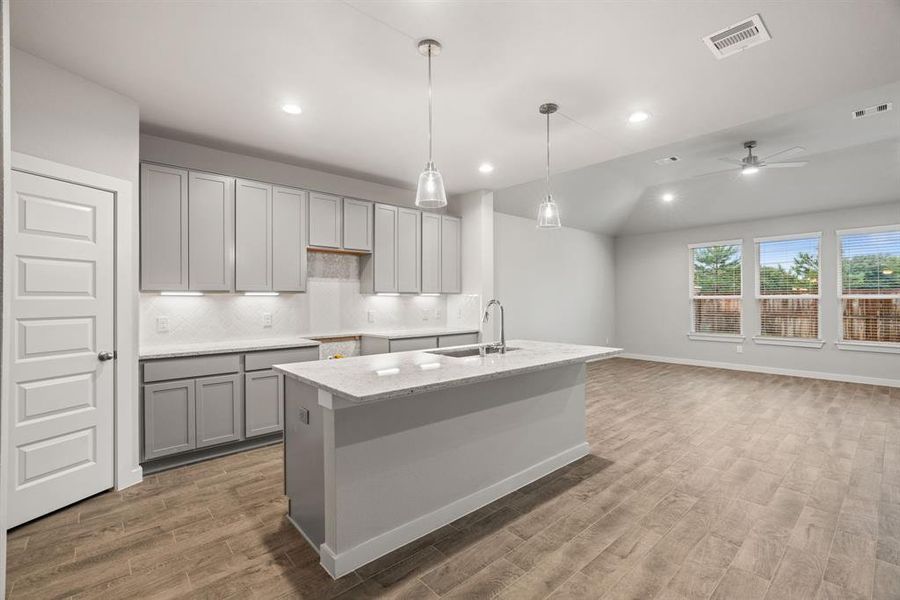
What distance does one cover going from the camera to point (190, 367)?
3338mm

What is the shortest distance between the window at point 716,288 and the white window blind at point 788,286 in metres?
0.36

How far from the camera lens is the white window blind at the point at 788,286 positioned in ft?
22.8

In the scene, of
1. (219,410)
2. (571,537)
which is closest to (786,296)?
(571,537)

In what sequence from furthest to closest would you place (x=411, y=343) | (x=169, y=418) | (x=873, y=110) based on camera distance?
(x=411, y=343) < (x=873, y=110) < (x=169, y=418)

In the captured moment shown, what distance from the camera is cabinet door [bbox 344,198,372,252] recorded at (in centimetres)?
464

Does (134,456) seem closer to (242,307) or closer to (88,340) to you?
(88,340)

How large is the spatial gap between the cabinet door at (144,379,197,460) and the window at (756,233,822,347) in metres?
8.60

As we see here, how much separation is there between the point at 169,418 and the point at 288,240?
1868 millimetres

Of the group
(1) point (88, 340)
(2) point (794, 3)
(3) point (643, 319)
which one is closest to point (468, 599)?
(1) point (88, 340)

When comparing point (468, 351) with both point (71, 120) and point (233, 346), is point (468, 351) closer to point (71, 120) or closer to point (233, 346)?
point (233, 346)

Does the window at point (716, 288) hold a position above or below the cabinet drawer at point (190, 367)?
above

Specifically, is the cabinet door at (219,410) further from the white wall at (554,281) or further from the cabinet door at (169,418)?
the white wall at (554,281)

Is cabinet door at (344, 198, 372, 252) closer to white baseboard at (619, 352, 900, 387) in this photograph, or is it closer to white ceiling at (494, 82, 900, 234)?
white ceiling at (494, 82, 900, 234)

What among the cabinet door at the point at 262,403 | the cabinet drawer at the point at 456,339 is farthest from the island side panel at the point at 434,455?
the cabinet drawer at the point at 456,339
